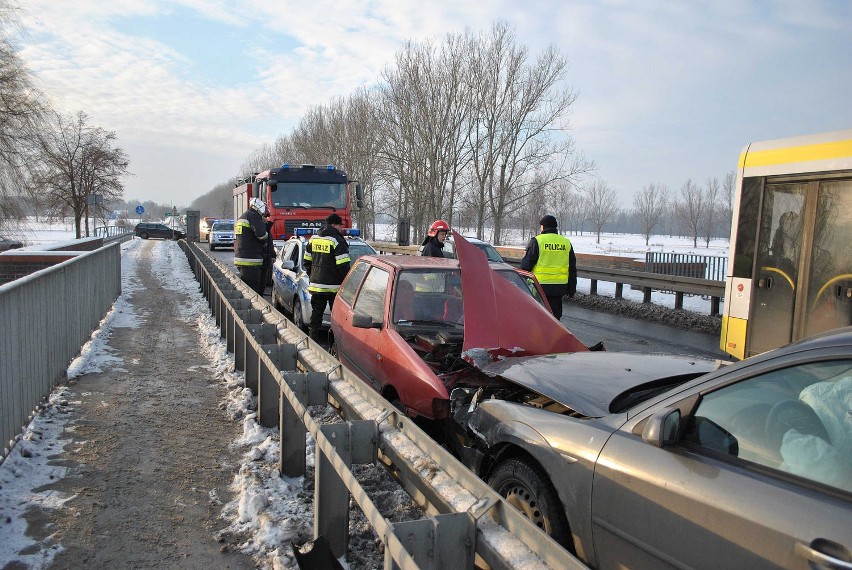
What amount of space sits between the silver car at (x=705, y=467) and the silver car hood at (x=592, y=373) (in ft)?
0.08

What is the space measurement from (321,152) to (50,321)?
52.9m

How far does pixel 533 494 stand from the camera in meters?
3.08

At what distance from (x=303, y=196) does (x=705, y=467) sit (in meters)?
18.1

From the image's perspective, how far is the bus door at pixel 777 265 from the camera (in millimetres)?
7656

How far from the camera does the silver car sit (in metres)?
2.05

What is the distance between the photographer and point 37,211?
→ 23.5m

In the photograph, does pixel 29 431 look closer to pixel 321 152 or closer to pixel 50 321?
pixel 50 321

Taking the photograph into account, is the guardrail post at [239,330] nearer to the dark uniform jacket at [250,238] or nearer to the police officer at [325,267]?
the police officer at [325,267]

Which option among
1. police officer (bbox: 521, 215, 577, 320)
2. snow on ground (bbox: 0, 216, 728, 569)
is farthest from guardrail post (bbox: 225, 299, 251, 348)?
police officer (bbox: 521, 215, 577, 320)

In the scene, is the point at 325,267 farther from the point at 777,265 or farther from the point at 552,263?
the point at 777,265

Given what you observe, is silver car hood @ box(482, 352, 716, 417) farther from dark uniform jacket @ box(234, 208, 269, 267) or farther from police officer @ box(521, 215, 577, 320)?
dark uniform jacket @ box(234, 208, 269, 267)

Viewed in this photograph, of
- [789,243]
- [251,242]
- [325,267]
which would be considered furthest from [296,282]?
[789,243]

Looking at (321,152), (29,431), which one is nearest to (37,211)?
(29,431)

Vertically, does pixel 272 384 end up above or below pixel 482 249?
below
